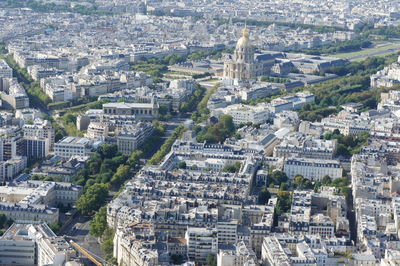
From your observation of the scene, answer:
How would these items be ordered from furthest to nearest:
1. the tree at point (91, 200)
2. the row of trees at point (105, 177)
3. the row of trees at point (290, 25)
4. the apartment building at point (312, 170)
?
the row of trees at point (290, 25), the apartment building at point (312, 170), the tree at point (91, 200), the row of trees at point (105, 177)

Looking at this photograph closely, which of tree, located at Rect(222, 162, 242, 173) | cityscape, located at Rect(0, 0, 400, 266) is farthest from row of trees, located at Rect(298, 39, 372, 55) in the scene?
tree, located at Rect(222, 162, 242, 173)

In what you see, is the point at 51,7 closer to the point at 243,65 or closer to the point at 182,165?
the point at 243,65

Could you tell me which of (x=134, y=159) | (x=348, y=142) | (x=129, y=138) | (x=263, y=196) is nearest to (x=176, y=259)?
(x=263, y=196)

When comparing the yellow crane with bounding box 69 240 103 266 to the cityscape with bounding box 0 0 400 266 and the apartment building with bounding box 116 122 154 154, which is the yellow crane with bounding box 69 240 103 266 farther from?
the apartment building with bounding box 116 122 154 154

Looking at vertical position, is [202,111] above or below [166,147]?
below

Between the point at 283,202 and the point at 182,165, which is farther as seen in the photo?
the point at 182,165

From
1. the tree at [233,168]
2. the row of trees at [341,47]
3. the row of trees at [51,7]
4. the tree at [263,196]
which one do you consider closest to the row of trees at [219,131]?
the tree at [233,168]

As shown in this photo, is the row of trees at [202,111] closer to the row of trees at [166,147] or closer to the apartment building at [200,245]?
the row of trees at [166,147]
